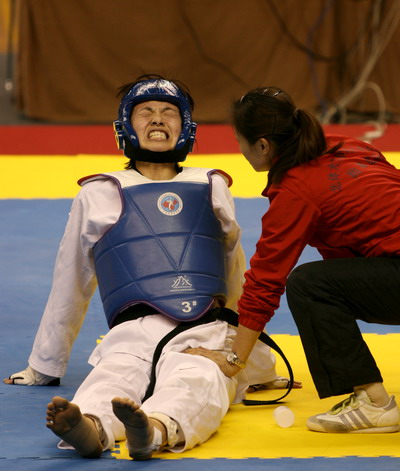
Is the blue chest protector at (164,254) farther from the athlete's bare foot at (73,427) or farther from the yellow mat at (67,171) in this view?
the yellow mat at (67,171)

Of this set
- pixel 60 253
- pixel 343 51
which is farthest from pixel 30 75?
pixel 60 253

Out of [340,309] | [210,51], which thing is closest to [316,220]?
[340,309]

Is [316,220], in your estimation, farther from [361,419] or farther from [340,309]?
[361,419]

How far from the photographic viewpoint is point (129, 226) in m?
4.04

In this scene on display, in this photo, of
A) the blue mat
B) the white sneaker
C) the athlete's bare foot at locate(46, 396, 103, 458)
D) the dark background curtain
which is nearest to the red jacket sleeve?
the white sneaker

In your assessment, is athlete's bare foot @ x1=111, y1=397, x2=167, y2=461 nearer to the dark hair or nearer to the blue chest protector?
the blue chest protector

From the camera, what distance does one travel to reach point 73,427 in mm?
3129

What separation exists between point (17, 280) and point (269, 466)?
2979 mm

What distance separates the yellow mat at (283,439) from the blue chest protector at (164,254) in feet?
1.47

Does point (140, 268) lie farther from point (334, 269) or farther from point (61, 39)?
point (61, 39)

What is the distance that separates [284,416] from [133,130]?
1.40 metres

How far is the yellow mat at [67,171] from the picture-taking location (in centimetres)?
813

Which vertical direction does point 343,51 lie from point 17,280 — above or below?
above

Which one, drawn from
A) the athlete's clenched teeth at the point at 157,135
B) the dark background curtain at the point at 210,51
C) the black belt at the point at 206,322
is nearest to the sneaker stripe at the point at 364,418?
the black belt at the point at 206,322
